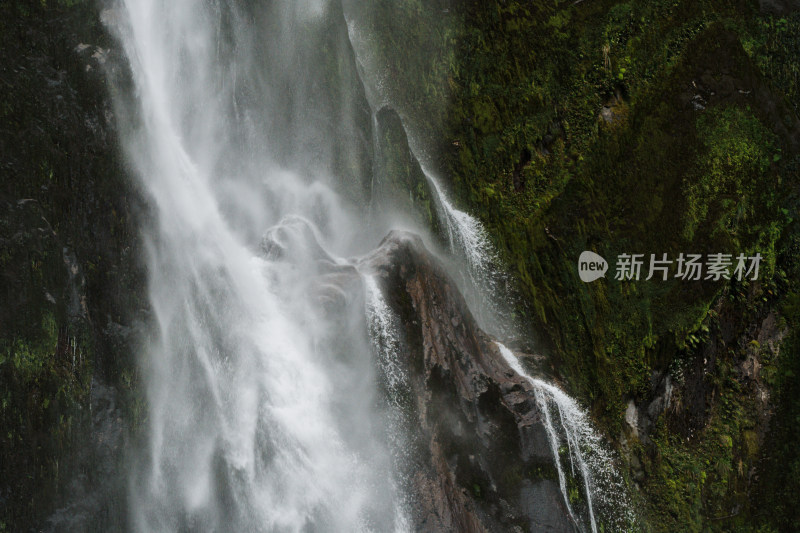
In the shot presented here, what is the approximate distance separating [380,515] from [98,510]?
2627mm

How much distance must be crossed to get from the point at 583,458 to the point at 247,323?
4.52 meters

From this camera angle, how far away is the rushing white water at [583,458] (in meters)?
8.04

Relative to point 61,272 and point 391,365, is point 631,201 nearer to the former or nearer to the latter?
point 391,365

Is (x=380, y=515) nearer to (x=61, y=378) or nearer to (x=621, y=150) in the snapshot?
(x=61, y=378)

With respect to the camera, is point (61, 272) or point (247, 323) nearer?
point (61, 272)

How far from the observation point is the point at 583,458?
27.9ft

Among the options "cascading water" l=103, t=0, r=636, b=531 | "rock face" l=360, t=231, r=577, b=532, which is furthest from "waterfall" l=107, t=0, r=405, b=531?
"rock face" l=360, t=231, r=577, b=532

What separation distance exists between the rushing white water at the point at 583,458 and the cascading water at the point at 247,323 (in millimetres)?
→ 30

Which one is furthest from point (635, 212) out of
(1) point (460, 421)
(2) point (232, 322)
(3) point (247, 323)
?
(2) point (232, 322)

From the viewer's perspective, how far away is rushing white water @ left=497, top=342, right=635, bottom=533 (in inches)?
316

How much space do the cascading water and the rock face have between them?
0.22 meters

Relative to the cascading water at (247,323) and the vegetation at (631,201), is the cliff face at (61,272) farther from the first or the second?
the vegetation at (631,201)

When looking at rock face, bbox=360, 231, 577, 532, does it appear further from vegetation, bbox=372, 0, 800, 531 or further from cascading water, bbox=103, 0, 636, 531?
vegetation, bbox=372, 0, 800, 531

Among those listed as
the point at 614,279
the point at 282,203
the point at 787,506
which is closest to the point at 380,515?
the point at 282,203
